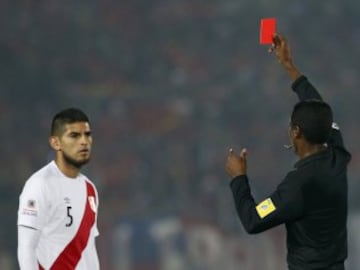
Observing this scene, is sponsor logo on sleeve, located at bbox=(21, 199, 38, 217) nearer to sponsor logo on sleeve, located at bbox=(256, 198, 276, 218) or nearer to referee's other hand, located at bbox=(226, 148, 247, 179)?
referee's other hand, located at bbox=(226, 148, 247, 179)

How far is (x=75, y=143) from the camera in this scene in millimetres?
3328

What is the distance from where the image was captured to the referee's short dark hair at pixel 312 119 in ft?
9.29

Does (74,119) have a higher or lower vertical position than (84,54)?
lower

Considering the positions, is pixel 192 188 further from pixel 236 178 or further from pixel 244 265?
pixel 236 178

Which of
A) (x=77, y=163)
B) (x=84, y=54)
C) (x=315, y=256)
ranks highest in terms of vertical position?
(x=84, y=54)

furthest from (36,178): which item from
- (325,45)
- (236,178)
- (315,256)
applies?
(325,45)

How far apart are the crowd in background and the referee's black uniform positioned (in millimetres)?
6723

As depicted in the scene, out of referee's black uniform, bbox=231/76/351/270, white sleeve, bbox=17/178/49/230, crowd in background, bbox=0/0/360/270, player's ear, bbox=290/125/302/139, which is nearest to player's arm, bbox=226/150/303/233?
referee's black uniform, bbox=231/76/351/270

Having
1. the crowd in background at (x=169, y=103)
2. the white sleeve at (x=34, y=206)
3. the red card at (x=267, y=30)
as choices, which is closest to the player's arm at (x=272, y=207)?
the red card at (x=267, y=30)

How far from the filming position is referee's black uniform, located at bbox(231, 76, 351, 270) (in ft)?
9.18

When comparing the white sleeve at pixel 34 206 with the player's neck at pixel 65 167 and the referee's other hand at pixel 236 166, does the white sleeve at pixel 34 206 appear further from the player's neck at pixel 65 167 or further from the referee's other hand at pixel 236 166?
the referee's other hand at pixel 236 166

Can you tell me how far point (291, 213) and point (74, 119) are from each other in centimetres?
100

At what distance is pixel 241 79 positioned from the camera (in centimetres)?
1066

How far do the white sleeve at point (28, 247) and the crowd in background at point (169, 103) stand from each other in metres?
6.34
